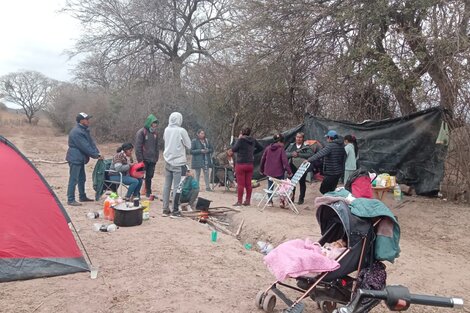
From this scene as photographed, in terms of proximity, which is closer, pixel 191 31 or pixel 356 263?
pixel 356 263

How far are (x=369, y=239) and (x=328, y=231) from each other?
0.46m

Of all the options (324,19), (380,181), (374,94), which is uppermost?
(324,19)

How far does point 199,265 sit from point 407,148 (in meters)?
5.50

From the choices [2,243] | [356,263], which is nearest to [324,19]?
[356,263]

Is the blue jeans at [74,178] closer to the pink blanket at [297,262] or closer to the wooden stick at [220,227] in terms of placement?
the wooden stick at [220,227]

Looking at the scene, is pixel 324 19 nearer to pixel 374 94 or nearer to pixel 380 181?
pixel 374 94

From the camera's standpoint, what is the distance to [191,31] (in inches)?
875

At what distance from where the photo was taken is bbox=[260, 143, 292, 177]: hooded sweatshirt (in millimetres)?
8188

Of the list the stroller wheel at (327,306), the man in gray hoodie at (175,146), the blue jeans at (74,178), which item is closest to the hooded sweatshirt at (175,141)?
the man in gray hoodie at (175,146)

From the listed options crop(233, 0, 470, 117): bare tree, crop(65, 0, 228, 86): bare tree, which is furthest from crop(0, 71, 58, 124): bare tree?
crop(233, 0, 470, 117): bare tree

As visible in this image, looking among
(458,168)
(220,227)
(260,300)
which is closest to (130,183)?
(220,227)

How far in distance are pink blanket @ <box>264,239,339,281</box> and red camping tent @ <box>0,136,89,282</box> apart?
7.29 feet

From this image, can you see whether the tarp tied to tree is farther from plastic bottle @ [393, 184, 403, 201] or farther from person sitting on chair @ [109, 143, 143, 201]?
person sitting on chair @ [109, 143, 143, 201]

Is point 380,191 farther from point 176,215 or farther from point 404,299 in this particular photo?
point 404,299
